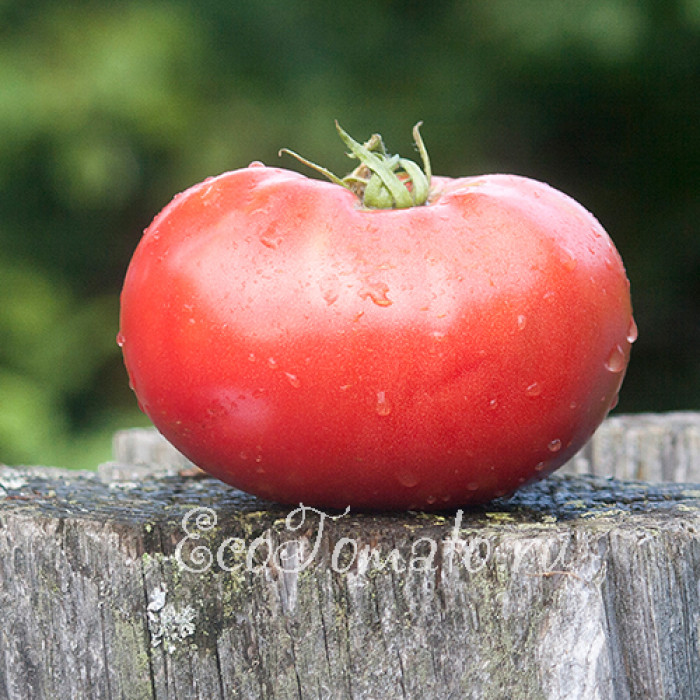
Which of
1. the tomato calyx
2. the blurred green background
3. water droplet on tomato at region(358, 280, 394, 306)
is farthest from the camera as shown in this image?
the blurred green background

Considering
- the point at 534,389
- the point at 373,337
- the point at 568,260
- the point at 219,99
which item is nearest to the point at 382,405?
the point at 373,337

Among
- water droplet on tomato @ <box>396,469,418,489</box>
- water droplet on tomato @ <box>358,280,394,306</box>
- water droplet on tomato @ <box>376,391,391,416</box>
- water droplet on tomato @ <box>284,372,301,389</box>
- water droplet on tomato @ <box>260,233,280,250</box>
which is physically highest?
water droplet on tomato @ <box>260,233,280,250</box>

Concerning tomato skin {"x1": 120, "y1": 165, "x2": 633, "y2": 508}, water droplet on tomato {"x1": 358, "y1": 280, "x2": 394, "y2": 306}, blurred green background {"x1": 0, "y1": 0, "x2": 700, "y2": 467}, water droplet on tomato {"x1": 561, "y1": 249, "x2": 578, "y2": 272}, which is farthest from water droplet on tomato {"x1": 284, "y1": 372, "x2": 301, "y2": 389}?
blurred green background {"x1": 0, "y1": 0, "x2": 700, "y2": 467}

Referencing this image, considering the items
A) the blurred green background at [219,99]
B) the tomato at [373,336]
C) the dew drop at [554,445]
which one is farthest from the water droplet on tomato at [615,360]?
the blurred green background at [219,99]

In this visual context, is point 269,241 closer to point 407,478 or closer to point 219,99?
point 407,478

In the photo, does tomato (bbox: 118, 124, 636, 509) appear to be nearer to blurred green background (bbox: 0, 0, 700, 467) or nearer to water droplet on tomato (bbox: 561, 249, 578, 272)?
water droplet on tomato (bbox: 561, 249, 578, 272)

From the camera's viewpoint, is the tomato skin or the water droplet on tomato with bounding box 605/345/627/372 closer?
the tomato skin

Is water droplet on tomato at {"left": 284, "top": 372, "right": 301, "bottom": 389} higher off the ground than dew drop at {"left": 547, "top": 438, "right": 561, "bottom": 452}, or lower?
higher
